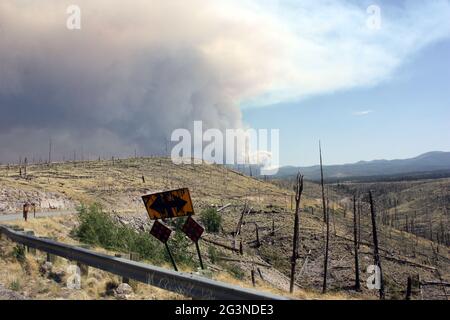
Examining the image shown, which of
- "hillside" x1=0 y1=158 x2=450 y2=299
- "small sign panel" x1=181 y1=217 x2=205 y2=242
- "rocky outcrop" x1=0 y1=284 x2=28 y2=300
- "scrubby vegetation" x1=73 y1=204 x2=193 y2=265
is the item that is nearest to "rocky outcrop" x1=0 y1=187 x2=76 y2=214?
"hillside" x1=0 y1=158 x2=450 y2=299

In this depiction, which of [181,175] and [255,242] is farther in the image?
[181,175]

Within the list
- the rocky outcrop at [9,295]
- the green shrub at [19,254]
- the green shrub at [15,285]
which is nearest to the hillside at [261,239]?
the green shrub at [19,254]

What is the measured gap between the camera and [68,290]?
10.5m

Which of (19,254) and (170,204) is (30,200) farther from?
(170,204)

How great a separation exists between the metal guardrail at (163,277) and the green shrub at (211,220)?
47.4 m

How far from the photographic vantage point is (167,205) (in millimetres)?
13398

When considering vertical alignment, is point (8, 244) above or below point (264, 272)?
above

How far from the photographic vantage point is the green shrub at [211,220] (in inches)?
2392

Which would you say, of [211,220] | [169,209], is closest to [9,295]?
[169,209]

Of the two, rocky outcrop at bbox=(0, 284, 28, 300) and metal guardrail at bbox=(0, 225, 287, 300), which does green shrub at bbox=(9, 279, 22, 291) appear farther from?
metal guardrail at bbox=(0, 225, 287, 300)

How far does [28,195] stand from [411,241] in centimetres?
7706
